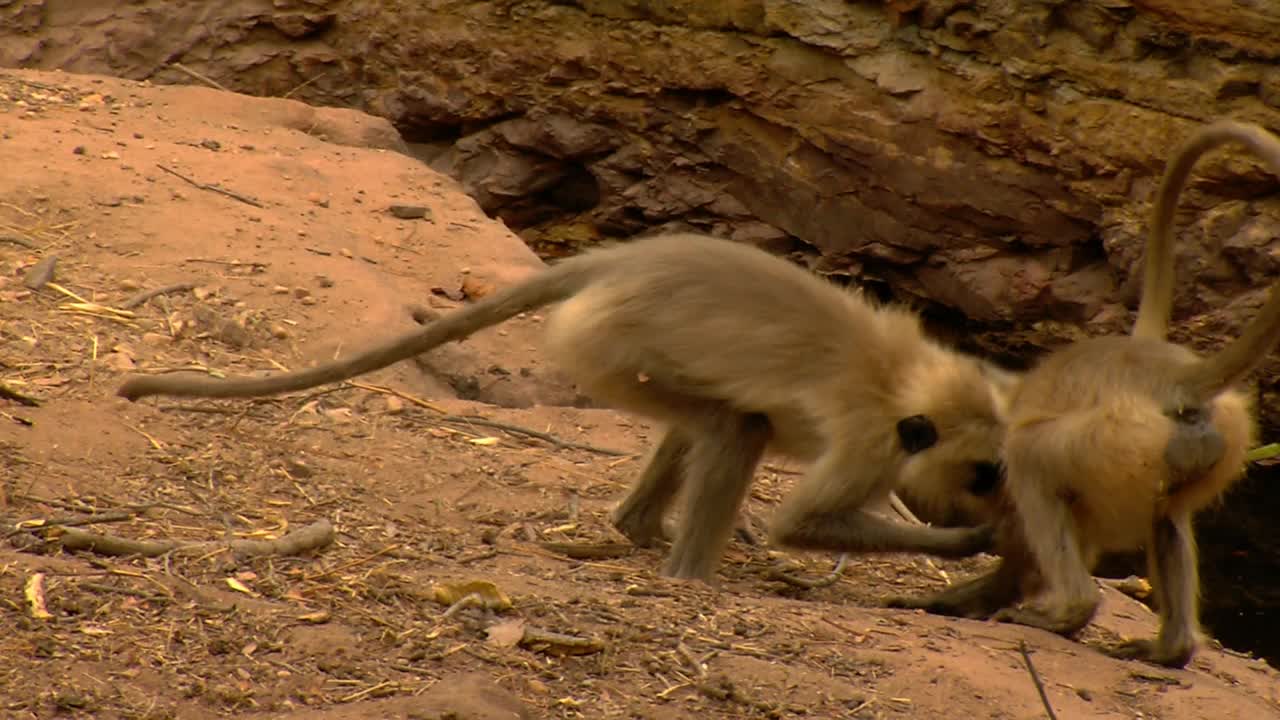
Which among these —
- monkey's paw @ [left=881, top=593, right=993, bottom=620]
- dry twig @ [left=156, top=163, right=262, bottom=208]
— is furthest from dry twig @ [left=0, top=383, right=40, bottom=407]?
monkey's paw @ [left=881, top=593, right=993, bottom=620]

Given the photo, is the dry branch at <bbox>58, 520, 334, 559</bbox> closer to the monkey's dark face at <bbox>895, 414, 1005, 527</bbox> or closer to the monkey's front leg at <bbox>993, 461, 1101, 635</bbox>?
the monkey's dark face at <bbox>895, 414, 1005, 527</bbox>

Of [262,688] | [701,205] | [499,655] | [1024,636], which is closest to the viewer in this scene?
[262,688]

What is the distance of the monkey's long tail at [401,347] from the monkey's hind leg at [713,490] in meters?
0.71

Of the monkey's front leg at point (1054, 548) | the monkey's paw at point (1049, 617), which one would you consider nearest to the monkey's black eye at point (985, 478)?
the monkey's front leg at point (1054, 548)

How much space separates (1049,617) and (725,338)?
138 centimetres

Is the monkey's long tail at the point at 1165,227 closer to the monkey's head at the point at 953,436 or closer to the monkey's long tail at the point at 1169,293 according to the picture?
the monkey's long tail at the point at 1169,293

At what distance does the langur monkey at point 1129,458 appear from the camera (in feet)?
16.0

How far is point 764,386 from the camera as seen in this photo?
521 cm

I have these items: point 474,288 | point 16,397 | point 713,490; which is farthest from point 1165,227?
point 16,397

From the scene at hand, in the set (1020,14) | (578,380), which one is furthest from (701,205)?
(578,380)

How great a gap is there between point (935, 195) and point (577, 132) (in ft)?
8.49

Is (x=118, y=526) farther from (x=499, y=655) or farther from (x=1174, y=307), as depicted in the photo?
(x=1174, y=307)

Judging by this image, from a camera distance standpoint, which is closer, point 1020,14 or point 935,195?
point 1020,14

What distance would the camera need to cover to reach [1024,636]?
511 centimetres
